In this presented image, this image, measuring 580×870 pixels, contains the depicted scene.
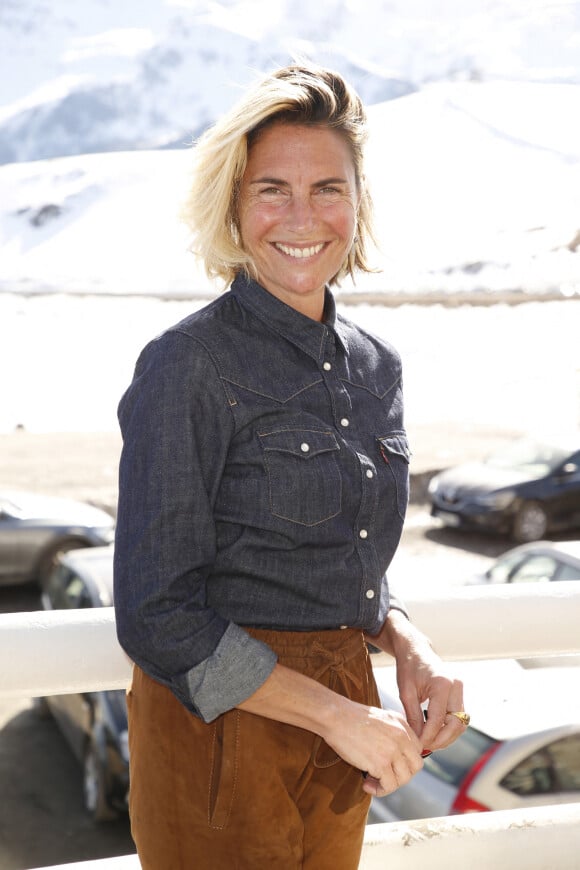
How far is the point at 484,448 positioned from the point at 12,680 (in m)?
11.7

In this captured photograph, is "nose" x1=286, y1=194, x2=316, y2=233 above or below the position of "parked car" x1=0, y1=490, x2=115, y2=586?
above

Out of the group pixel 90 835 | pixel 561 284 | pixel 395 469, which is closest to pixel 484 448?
pixel 90 835

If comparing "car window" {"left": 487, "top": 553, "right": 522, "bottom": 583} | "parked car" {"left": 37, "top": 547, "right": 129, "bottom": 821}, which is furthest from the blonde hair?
"car window" {"left": 487, "top": 553, "right": 522, "bottom": 583}

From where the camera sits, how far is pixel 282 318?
1.03 metres

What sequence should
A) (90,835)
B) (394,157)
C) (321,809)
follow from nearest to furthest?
(321,809), (90,835), (394,157)

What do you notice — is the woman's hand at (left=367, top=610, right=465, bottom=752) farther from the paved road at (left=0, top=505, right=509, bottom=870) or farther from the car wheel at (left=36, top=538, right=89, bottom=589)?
the car wheel at (left=36, top=538, right=89, bottom=589)

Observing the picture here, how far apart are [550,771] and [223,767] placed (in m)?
1.93

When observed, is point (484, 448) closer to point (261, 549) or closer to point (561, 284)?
point (261, 549)

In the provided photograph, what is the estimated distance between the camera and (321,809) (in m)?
1.00

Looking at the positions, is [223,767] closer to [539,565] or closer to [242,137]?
[242,137]

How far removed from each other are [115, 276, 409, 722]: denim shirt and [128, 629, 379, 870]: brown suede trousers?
45mm

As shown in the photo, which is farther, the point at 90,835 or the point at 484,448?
the point at 484,448

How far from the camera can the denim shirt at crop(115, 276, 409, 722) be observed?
0.87 metres

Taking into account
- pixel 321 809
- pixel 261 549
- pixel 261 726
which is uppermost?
pixel 261 549
